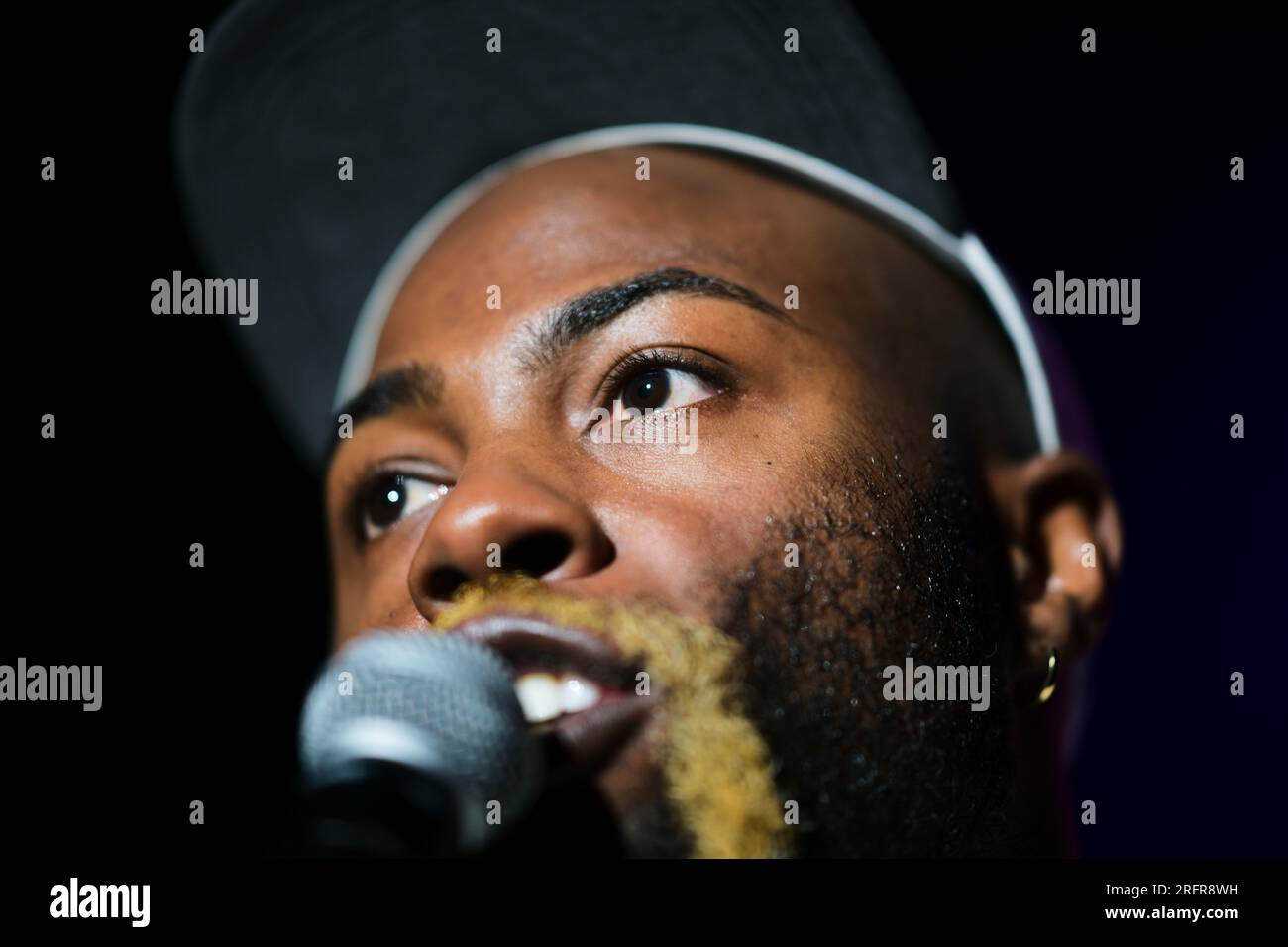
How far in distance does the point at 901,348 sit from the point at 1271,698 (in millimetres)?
1062

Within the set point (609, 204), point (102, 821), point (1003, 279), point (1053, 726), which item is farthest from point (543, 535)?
point (102, 821)

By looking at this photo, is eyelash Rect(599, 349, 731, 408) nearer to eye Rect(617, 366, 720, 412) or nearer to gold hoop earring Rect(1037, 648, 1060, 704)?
eye Rect(617, 366, 720, 412)

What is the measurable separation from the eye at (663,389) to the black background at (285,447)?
3.23 ft

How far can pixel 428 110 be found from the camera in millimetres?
1831

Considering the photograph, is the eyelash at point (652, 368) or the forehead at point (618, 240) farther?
the forehead at point (618, 240)

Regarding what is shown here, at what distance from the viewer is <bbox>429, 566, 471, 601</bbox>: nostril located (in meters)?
1.16

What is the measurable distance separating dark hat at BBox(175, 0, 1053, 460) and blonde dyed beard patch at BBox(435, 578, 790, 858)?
845mm

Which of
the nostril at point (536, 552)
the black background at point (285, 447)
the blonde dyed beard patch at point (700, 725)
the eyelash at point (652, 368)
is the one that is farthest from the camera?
the black background at point (285, 447)

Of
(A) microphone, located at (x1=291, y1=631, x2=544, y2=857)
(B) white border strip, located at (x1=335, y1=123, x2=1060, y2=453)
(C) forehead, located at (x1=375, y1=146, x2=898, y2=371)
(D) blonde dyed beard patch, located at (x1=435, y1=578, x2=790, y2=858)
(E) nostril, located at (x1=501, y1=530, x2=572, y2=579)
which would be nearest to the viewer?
(A) microphone, located at (x1=291, y1=631, x2=544, y2=857)

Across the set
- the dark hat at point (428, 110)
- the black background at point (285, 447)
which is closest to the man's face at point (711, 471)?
the dark hat at point (428, 110)

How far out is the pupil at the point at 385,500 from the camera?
1.49m

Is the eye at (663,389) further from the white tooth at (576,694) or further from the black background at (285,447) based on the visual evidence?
the black background at (285,447)

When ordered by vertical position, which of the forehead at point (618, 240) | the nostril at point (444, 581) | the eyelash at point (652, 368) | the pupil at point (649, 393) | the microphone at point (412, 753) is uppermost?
the forehead at point (618, 240)

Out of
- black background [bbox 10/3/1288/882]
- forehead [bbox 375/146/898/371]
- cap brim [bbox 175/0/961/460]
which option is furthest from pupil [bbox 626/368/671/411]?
black background [bbox 10/3/1288/882]
